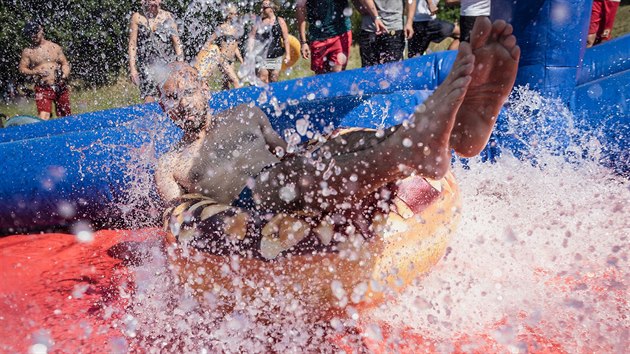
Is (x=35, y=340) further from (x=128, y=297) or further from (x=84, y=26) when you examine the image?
(x=84, y=26)

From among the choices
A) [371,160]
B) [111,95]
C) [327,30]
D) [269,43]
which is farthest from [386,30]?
[111,95]

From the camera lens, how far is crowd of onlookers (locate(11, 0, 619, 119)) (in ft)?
14.4

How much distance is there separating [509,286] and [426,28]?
3297 millimetres

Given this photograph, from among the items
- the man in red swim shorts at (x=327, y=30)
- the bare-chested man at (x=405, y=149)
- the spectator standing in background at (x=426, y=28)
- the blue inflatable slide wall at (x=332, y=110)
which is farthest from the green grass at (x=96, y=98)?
the bare-chested man at (x=405, y=149)

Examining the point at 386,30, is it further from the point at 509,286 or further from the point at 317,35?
the point at 509,286

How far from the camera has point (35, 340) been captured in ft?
6.63

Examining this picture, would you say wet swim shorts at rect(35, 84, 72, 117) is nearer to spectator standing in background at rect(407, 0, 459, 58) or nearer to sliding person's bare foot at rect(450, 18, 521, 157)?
spectator standing in background at rect(407, 0, 459, 58)

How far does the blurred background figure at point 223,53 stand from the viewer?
4.95 m

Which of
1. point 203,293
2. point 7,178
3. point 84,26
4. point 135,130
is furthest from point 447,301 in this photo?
point 84,26

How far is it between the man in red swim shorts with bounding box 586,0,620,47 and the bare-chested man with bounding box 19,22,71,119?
16.9 feet

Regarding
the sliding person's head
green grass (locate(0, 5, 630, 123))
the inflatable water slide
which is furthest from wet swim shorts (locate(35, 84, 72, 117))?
the sliding person's head

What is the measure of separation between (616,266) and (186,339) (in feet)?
5.46

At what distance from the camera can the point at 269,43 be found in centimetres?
523

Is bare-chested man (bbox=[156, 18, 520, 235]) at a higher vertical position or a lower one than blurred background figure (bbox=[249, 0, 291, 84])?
higher
